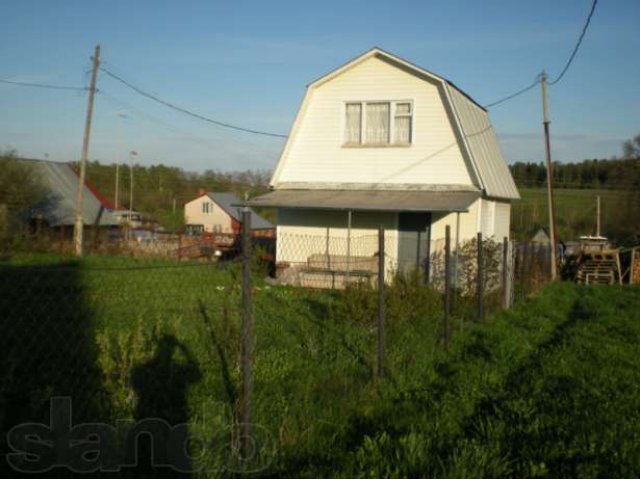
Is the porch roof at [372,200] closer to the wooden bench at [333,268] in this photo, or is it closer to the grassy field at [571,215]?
the wooden bench at [333,268]

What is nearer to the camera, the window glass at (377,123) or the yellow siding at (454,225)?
the yellow siding at (454,225)

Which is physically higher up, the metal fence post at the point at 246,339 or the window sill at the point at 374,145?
the window sill at the point at 374,145

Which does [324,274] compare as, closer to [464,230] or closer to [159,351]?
[464,230]

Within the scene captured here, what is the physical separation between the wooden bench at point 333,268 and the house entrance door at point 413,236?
0.93 metres

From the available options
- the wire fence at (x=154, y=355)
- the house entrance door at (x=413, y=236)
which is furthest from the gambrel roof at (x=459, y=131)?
the wire fence at (x=154, y=355)

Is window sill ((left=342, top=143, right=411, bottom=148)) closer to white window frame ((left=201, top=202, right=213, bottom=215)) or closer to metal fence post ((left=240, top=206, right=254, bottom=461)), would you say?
metal fence post ((left=240, top=206, right=254, bottom=461))

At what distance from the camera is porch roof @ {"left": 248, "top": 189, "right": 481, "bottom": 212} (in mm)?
14891

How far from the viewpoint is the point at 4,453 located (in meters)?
3.82

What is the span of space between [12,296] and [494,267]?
8.86 meters

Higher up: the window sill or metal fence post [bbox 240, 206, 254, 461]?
the window sill

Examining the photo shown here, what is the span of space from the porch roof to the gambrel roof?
0.24 meters

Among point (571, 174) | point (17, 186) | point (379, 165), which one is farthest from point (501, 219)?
point (571, 174)

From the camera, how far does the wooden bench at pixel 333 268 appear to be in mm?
15891

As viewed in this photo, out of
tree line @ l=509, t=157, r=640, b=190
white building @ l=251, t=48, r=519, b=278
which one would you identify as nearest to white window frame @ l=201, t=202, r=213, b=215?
tree line @ l=509, t=157, r=640, b=190
